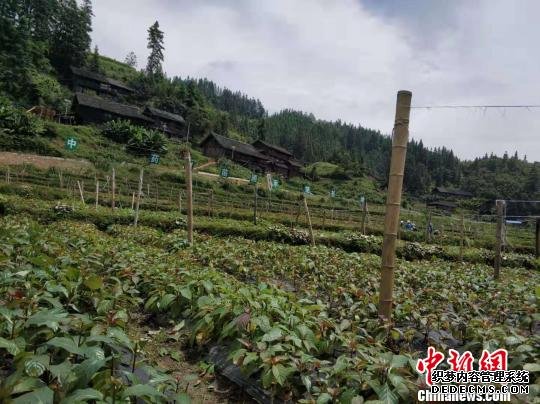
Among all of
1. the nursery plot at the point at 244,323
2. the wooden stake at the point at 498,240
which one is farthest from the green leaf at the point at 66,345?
the wooden stake at the point at 498,240

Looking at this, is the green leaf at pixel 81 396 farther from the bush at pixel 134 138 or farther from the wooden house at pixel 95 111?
the wooden house at pixel 95 111

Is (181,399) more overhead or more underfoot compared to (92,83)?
Result: more underfoot

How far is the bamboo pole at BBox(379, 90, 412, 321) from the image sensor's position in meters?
4.19

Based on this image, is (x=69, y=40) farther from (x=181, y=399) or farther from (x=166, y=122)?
(x=181, y=399)

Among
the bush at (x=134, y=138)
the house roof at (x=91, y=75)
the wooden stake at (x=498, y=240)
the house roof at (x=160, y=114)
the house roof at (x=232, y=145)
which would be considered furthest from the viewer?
the house roof at (x=91, y=75)

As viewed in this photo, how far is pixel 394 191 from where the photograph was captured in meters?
4.20

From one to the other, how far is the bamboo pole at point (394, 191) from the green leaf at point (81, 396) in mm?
2993

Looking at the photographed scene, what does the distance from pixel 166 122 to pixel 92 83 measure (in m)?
17.1

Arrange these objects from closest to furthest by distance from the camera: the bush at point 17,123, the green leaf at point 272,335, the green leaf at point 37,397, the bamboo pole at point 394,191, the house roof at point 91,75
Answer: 1. the green leaf at point 37,397
2. the green leaf at point 272,335
3. the bamboo pole at point 394,191
4. the bush at point 17,123
5. the house roof at point 91,75

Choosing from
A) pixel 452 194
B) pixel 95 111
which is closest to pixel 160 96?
pixel 95 111

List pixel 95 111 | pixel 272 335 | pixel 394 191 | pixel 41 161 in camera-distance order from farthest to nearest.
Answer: pixel 95 111 < pixel 41 161 < pixel 394 191 < pixel 272 335

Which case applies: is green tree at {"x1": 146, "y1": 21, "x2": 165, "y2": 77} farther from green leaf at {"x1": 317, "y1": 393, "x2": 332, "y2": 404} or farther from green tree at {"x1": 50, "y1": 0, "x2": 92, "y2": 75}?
green leaf at {"x1": 317, "y1": 393, "x2": 332, "y2": 404}

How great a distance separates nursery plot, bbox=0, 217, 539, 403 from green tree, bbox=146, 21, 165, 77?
87.4 m

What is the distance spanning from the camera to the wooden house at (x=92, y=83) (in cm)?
6606
